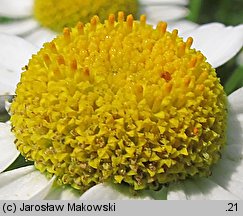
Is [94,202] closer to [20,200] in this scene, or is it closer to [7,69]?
[20,200]

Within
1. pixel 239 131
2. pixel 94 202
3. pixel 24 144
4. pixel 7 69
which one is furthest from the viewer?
pixel 7 69

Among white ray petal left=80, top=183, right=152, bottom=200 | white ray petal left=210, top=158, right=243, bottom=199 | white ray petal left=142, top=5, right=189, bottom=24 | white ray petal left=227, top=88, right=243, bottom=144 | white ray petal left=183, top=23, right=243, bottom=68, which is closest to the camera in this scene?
white ray petal left=80, top=183, right=152, bottom=200

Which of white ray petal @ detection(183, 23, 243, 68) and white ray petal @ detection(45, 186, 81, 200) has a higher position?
white ray petal @ detection(183, 23, 243, 68)

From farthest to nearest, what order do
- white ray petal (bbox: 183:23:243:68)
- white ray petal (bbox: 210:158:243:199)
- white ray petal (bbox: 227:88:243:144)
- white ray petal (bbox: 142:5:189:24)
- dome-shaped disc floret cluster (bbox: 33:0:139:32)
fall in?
white ray petal (bbox: 142:5:189:24), dome-shaped disc floret cluster (bbox: 33:0:139:32), white ray petal (bbox: 183:23:243:68), white ray petal (bbox: 227:88:243:144), white ray petal (bbox: 210:158:243:199)

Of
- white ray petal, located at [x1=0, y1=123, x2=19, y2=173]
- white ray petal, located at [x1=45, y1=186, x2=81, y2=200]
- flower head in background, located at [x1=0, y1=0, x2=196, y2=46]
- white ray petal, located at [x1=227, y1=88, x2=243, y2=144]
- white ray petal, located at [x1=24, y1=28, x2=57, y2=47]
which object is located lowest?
white ray petal, located at [x1=45, y1=186, x2=81, y2=200]

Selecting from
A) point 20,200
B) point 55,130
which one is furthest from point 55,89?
point 20,200

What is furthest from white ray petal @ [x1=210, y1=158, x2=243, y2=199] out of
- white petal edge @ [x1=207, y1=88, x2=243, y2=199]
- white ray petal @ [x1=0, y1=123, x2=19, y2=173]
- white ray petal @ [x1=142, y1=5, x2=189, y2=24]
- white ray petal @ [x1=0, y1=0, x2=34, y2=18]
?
white ray petal @ [x1=0, y1=0, x2=34, y2=18]

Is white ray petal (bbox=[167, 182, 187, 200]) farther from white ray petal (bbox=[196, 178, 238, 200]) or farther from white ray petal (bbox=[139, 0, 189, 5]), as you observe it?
white ray petal (bbox=[139, 0, 189, 5])

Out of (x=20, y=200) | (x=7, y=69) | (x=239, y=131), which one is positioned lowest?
(x=20, y=200)
